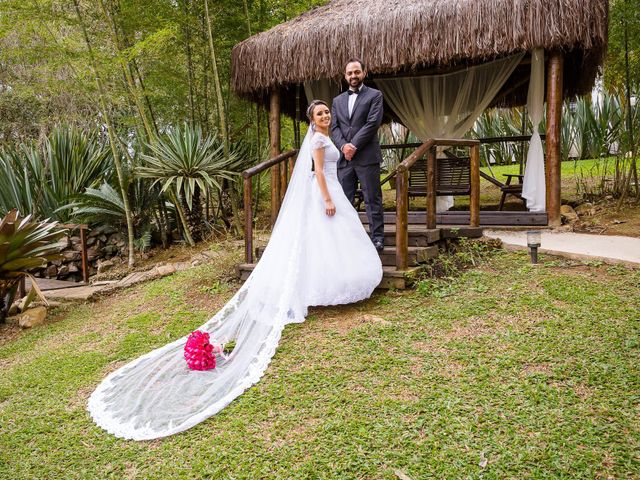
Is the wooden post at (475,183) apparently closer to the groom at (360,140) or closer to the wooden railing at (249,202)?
the groom at (360,140)

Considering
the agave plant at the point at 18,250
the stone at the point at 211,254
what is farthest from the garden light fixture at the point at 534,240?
the agave plant at the point at 18,250

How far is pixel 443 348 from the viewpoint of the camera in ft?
11.0

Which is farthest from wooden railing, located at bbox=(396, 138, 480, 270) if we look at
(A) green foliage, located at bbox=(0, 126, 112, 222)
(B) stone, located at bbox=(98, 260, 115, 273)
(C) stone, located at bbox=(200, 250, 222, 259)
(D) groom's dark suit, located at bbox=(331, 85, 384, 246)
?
(A) green foliage, located at bbox=(0, 126, 112, 222)

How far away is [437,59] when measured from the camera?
20.4ft

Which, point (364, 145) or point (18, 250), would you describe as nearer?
point (364, 145)

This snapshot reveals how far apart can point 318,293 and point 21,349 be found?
2658mm

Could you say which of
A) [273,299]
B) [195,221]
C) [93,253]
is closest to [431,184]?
[273,299]

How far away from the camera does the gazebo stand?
5.56 meters

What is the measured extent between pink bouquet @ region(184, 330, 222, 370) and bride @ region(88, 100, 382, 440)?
43 mm

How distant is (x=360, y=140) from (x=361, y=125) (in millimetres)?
214

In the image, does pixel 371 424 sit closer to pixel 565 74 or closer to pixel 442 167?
pixel 442 167

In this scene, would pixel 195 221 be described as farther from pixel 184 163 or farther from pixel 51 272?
pixel 51 272

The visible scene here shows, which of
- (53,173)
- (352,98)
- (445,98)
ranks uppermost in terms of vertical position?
(445,98)

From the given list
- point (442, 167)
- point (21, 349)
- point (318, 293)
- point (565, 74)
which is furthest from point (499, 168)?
point (21, 349)
